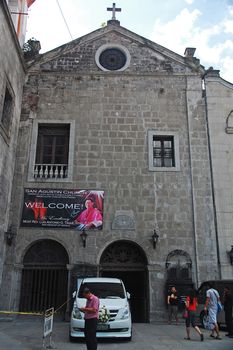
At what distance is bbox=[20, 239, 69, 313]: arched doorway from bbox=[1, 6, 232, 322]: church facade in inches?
1.5

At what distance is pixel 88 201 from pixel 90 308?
7.47 metres

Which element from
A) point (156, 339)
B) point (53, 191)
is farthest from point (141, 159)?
point (156, 339)

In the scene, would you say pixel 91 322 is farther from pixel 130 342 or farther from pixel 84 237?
pixel 84 237

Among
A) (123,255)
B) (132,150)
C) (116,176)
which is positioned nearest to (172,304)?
(123,255)

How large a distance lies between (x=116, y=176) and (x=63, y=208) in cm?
251

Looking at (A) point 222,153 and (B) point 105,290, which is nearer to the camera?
(B) point 105,290

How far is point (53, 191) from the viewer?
1481 centimetres

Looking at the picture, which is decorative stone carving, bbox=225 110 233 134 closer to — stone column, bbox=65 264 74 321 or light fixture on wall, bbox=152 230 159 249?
light fixture on wall, bbox=152 230 159 249

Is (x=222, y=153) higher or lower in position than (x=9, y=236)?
higher

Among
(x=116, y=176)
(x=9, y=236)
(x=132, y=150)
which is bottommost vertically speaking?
(x=9, y=236)

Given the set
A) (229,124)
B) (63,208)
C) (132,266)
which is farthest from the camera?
(229,124)

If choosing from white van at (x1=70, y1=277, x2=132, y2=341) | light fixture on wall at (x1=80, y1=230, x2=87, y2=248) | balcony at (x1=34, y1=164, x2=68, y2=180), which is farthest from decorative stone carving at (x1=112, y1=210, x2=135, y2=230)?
white van at (x1=70, y1=277, x2=132, y2=341)

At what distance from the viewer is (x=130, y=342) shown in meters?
9.22

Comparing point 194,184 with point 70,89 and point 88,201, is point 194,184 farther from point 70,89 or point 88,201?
point 70,89
